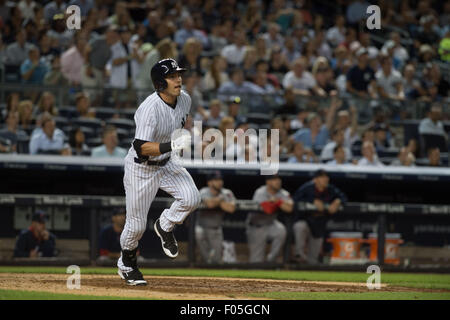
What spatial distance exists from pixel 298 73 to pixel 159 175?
7.39 m

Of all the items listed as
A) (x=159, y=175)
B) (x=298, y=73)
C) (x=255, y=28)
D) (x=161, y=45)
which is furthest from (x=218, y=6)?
(x=159, y=175)

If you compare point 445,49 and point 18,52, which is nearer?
point 18,52

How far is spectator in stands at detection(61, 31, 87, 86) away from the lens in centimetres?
1359

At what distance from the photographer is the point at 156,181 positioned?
25.8ft

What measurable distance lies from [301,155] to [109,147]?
2.75 metres

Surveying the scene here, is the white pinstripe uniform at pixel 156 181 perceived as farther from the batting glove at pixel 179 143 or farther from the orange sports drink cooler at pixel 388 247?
the orange sports drink cooler at pixel 388 247

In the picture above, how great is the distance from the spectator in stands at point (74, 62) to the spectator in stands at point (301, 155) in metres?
3.57

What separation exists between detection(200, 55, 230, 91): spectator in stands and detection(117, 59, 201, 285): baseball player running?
6005mm

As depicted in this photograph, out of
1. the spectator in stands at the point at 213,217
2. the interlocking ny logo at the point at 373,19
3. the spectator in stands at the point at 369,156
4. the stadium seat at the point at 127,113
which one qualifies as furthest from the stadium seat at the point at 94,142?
the interlocking ny logo at the point at 373,19

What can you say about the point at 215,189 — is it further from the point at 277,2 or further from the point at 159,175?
the point at 277,2

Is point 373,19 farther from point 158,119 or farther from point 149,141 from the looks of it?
point 149,141

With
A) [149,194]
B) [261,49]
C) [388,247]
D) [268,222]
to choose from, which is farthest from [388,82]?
[149,194]

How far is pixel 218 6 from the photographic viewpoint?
1727 centimetres

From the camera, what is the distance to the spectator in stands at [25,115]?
483 inches
